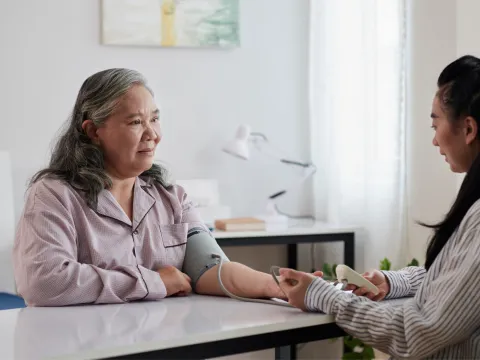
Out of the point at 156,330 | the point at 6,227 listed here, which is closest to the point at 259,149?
the point at 6,227

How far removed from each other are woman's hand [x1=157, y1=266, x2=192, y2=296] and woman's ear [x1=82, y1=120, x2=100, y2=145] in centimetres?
44

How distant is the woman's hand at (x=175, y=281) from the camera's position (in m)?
2.01

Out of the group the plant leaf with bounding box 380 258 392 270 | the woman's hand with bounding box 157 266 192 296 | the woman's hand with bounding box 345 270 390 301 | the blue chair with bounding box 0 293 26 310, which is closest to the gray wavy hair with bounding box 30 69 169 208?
the woman's hand with bounding box 157 266 192 296

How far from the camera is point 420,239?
11.6ft

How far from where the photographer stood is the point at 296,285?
1798 millimetres

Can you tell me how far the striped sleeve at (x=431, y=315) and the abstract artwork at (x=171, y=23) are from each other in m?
2.44

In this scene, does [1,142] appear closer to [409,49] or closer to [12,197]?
[12,197]

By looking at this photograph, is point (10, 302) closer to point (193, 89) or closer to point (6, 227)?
point (6, 227)

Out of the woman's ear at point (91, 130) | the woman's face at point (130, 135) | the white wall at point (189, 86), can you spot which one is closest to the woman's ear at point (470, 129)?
the woman's face at point (130, 135)

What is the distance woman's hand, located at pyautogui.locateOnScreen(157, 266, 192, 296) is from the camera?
2.01 m

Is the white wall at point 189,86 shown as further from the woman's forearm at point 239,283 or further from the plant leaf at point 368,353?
the woman's forearm at point 239,283

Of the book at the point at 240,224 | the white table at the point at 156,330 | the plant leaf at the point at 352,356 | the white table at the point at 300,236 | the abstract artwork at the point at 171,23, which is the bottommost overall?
the plant leaf at the point at 352,356

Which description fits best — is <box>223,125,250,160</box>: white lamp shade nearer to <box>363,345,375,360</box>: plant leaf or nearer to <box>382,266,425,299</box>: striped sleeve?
<box>363,345,375,360</box>: plant leaf

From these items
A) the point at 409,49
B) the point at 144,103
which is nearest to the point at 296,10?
the point at 409,49
